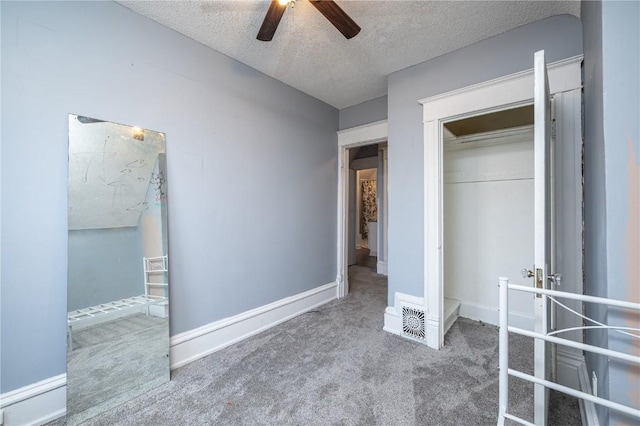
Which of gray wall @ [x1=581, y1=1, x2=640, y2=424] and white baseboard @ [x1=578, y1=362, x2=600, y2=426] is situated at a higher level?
gray wall @ [x1=581, y1=1, x2=640, y2=424]

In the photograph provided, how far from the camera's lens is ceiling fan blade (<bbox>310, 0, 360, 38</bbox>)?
1.34 meters

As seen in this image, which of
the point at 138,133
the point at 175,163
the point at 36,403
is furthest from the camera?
the point at 175,163

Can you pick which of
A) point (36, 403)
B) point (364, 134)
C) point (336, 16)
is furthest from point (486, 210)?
point (36, 403)

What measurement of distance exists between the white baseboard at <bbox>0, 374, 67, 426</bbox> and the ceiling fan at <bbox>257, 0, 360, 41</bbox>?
95.8 inches

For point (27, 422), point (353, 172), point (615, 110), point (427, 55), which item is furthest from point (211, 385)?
point (353, 172)

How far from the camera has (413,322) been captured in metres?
2.35

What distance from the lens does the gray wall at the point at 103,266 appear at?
1.53 metres

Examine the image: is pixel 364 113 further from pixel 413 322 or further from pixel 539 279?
pixel 539 279

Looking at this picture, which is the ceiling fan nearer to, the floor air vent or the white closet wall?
the white closet wall

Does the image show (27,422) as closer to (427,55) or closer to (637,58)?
(637,58)

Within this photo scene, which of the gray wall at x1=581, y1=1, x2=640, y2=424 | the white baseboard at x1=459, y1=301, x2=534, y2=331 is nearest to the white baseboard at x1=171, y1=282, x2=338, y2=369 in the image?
Result: the white baseboard at x1=459, y1=301, x2=534, y2=331

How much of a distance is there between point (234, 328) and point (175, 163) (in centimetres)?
152

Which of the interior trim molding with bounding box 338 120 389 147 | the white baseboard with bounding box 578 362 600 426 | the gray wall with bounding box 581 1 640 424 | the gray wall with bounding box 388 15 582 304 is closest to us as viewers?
the gray wall with bounding box 581 1 640 424

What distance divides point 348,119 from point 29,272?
3286 millimetres
